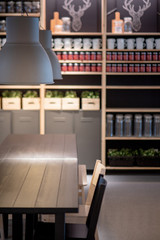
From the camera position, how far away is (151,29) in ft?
23.8

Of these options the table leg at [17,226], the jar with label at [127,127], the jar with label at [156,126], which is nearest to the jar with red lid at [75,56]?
the jar with label at [127,127]

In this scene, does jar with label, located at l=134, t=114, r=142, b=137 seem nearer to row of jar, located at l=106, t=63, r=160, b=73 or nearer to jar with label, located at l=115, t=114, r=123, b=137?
jar with label, located at l=115, t=114, r=123, b=137

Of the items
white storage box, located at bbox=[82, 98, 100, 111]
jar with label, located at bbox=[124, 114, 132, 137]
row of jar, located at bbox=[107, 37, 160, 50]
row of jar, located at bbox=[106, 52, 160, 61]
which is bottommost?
jar with label, located at bbox=[124, 114, 132, 137]

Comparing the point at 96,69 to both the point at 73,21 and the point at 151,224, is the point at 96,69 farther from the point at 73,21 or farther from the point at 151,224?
the point at 151,224

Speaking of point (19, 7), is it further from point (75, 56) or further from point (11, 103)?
point (11, 103)

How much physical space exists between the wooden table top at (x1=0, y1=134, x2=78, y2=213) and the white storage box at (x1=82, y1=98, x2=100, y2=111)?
194 centimetres

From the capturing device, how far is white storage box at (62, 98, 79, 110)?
694 centimetres

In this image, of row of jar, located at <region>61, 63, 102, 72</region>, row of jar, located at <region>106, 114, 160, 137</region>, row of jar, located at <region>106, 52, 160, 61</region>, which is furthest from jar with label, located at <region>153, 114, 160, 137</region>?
row of jar, located at <region>61, 63, 102, 72</region>

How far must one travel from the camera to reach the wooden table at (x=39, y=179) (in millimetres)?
2572

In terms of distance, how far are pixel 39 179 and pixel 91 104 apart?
386 centimetres

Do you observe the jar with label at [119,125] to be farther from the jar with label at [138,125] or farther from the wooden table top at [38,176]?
the wooden table top at [38,176]

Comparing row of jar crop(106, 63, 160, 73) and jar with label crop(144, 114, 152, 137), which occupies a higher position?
row of jar crop(106, 63, 160, 73)

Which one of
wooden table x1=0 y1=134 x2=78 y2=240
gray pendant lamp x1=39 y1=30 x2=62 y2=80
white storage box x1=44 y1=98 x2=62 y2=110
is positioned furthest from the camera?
white storage box x1=44 y1=98 x2=62 y2=110

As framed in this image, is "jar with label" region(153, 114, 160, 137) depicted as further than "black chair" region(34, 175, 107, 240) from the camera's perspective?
Yes
